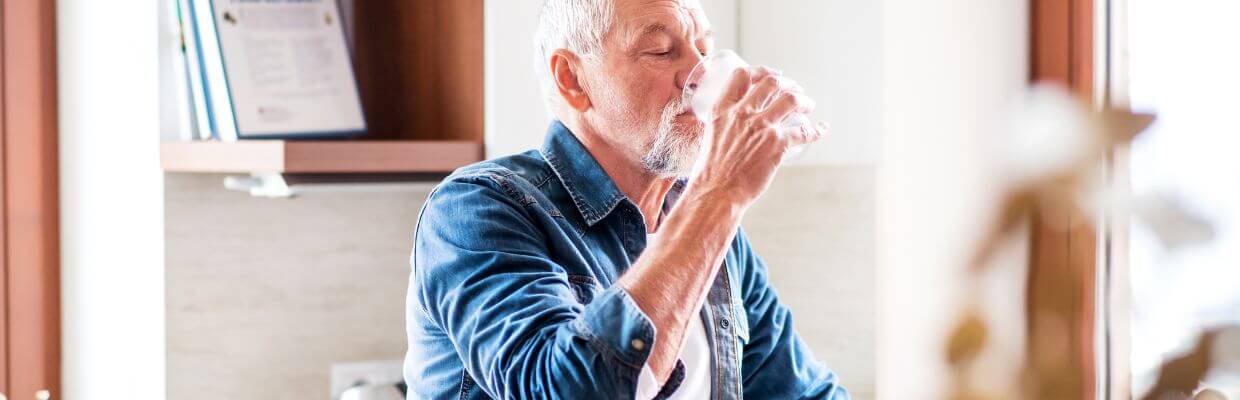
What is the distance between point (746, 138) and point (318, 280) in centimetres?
97

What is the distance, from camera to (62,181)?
180cm

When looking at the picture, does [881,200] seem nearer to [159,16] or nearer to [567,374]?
[567,374]

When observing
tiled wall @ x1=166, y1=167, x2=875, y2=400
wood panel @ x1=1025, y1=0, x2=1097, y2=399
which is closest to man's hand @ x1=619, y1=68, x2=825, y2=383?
wood panel @ x1=1025, y1=0, x2=1097, y2=399

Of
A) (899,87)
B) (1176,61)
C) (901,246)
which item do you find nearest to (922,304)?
(901,246)

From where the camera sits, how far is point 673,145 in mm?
1196

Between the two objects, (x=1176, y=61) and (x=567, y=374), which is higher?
(x=1176, y=61)

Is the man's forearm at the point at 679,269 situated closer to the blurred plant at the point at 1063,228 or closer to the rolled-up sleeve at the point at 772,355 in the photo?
the rolled-up sleeve at the point at 772,355

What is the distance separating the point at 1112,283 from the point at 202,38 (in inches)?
58.4

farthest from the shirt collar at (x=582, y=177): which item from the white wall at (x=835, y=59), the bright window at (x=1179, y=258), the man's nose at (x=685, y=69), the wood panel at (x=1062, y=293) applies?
the wood panel at (x=1062, y=293)

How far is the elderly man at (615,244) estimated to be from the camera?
926 millimetres

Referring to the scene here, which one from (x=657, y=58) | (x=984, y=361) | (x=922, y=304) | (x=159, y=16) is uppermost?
(x=159, y=16)

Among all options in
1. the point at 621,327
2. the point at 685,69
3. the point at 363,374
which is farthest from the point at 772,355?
the point at 363,374

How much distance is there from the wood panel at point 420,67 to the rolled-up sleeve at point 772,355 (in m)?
0.53

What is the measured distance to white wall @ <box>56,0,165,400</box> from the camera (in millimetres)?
1693
